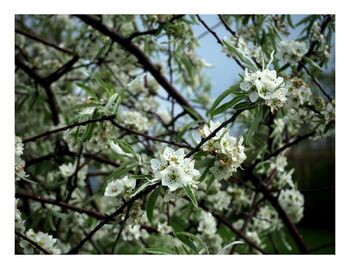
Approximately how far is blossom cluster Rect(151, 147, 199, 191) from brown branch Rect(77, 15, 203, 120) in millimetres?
1084

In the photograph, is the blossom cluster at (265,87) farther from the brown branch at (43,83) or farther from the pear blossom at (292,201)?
the brown branch at (43,83)

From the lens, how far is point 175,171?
106 centimetres

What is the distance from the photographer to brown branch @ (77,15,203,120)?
6.91ft

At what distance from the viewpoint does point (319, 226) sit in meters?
7.95

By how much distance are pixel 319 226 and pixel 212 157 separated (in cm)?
725

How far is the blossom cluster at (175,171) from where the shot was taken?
3.46 feet

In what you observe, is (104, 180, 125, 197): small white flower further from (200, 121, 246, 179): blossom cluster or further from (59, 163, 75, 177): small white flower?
(59, 163, 75, 177): small white flower

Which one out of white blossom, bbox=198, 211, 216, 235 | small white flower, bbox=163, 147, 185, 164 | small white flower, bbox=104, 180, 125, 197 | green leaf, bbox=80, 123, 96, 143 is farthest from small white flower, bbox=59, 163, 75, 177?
small white flower, bbox=163, 147, 185, 164

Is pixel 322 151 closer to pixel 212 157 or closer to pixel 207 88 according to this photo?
pixel 207 88

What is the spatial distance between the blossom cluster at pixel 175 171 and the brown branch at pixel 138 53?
3.56 ft

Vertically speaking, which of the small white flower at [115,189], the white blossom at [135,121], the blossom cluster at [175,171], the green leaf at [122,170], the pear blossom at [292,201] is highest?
the white blossom at [135,121]

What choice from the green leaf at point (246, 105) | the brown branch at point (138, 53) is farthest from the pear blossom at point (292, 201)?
the green leaf at point (246, 105)

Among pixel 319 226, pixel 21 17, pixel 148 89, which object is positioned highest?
pixel 21 17
